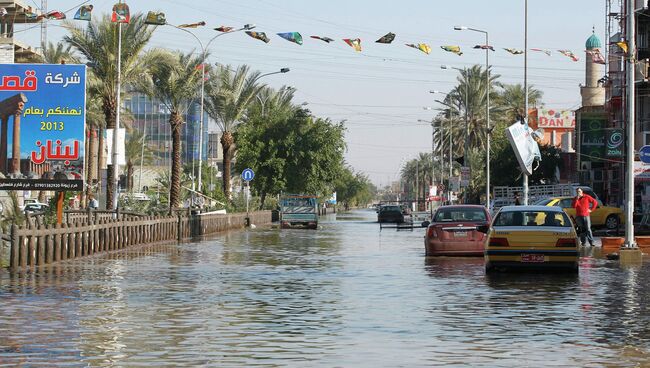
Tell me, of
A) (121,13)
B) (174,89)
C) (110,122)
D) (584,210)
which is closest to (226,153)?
(174,89)

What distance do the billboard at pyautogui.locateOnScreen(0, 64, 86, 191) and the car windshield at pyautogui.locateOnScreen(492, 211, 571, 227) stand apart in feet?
48.2

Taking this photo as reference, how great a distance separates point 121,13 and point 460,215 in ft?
55.4

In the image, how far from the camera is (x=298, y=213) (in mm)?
71062

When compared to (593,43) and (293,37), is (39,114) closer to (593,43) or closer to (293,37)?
(293,37)

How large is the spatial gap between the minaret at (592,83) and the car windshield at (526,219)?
256ft

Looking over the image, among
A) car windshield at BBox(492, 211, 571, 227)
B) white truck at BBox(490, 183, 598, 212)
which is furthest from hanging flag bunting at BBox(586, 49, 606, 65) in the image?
car windshield at BBox(492, 211, 571, 227)

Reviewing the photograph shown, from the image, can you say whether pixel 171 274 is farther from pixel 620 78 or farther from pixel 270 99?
pixel 270 99

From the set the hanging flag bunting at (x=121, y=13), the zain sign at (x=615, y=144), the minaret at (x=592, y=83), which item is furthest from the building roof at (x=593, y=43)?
the hanging flag bunting at (x=121, y=13)

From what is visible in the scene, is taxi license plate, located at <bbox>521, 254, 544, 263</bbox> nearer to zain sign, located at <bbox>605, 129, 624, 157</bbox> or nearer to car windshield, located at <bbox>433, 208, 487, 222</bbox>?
car windshield, located at <bbox>433, 208, 487, 222</bbox>

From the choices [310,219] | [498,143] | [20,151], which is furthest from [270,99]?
[20,151]

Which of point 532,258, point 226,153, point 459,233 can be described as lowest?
point 532,258

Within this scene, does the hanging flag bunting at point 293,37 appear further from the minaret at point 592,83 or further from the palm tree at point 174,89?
the minaret at point 592,83

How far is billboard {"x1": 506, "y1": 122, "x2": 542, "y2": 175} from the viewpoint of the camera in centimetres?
4800

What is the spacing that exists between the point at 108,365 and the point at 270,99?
87.3m
